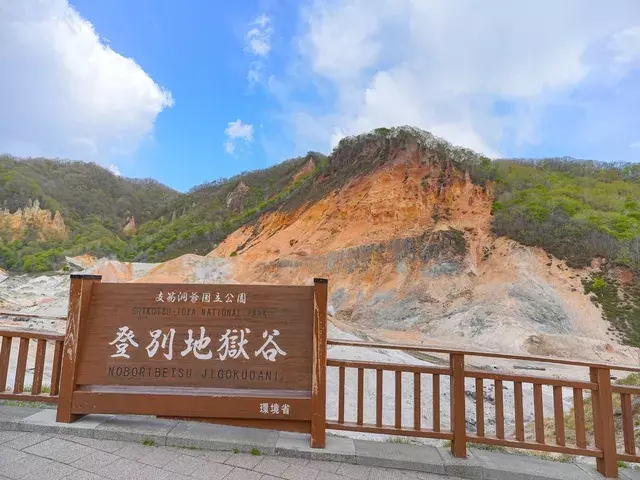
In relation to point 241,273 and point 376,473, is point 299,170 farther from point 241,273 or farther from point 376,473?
point 376,473

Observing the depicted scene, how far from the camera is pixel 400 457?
Result: 296cm

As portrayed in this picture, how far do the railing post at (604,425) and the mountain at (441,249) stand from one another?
13296mm

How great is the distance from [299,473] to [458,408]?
1.36 meters

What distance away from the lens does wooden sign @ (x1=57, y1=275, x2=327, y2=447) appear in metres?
3.12

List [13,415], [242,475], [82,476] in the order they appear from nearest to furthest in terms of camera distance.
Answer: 1. [82,476]
2. [242,475]
3. [13,415]

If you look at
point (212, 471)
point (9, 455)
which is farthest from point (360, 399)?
point (9, 455)

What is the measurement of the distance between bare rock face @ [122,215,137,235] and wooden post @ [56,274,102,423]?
58745mm

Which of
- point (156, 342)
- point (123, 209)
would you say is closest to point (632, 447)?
point (156, 342)

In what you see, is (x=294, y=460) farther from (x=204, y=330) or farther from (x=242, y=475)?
(x=204, y=330)

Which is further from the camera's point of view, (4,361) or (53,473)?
(4,361)

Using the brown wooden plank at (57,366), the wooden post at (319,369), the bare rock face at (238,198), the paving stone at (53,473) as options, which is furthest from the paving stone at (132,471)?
the bare rock face at (238,198)

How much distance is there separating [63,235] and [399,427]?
51.8 m

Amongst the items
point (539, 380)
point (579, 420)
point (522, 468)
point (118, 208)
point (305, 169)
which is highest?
point (305, 169)

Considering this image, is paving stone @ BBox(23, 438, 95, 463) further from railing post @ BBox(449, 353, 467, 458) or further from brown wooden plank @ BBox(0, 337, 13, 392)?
railing post @ BBox(449, 353, 467, 458)
